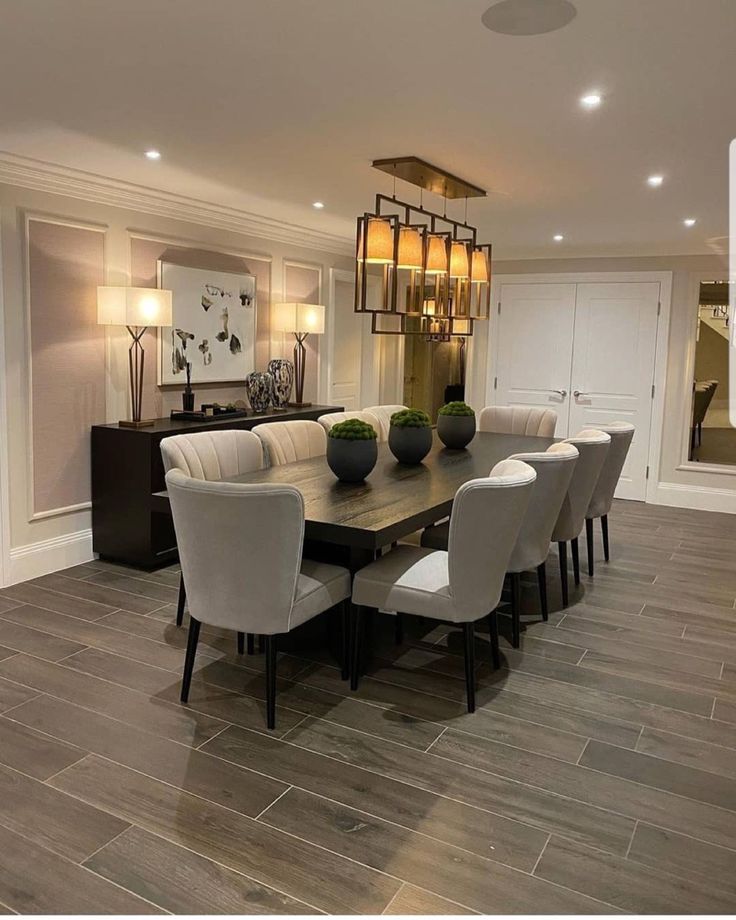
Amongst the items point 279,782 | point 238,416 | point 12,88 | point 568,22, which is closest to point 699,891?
point 279,782

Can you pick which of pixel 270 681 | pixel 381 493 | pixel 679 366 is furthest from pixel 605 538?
pixel 270 681

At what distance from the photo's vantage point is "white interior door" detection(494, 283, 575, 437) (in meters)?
7.42

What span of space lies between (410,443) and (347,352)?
372 centimetres

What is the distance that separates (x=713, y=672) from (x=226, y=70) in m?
3.16

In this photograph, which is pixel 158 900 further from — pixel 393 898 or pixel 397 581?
pixel 397 581

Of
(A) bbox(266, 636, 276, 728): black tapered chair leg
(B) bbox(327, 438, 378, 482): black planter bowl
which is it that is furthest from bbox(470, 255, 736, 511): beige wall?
(A) bbox(266, 636, 276, 728): black tapered chair leg

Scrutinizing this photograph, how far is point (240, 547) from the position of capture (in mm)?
2613

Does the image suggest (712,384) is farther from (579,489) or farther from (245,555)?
(245,555)

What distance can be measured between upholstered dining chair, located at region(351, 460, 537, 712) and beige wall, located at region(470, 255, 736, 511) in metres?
4.53

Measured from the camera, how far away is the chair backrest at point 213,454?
11.7 feet

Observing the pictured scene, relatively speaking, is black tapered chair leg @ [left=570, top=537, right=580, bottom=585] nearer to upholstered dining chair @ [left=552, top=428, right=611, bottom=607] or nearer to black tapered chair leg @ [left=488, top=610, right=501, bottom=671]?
upholstered dining chair @ [left=552, top=428, right=611, bottom=607]

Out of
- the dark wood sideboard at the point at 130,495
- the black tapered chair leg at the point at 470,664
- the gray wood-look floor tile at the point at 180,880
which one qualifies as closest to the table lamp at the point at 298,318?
the dark wood sideboard at the point at 130,495

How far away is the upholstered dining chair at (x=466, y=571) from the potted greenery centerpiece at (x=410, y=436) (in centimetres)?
93

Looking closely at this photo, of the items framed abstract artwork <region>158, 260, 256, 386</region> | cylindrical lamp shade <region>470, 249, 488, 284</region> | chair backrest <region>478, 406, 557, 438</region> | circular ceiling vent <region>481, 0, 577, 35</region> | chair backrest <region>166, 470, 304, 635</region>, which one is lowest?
chair backrest <region>166, 470, 304, 635</region>
